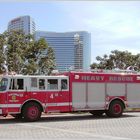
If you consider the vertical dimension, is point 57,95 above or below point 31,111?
above

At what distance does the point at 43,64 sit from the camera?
1303 inches

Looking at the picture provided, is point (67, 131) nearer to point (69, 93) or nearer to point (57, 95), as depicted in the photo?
point (57, 95)

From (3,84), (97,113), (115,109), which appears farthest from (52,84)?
(97,113)

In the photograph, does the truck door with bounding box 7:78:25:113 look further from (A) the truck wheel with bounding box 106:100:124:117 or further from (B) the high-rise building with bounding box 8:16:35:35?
(B) the high-rise building with bounding box 8:16:35:35

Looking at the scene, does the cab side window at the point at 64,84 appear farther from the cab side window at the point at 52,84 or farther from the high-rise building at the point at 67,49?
the high-rise building at the point at 67,49

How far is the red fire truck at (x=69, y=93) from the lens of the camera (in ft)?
63.3

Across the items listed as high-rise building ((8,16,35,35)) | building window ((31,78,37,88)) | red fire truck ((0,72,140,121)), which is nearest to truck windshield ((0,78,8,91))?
red fire truck ((0,72,140,121))

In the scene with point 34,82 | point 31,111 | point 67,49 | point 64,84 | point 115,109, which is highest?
point 67,49

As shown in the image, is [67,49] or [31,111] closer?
[31,111]

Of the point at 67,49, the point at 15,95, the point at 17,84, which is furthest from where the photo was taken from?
the point at 67,49

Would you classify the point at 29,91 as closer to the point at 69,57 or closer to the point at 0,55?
the point at 0,55

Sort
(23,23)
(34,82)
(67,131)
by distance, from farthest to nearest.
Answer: (23,23) → (34,82) → (67,131)

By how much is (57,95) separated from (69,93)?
0.68m

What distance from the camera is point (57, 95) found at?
66.6 ft
